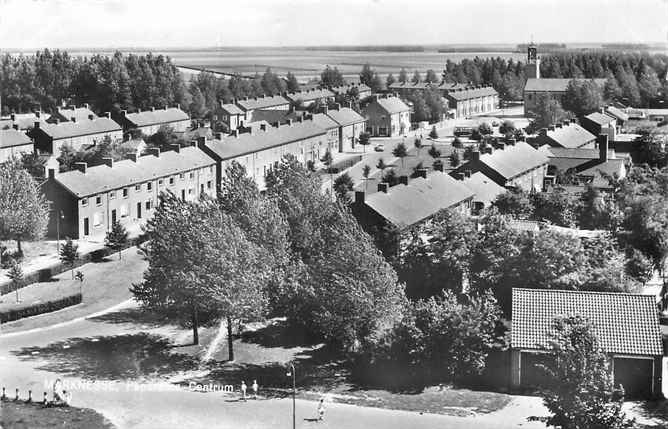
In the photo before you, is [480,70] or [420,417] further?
[480,70]

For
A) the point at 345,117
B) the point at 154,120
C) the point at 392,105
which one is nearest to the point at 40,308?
the point at 154,120

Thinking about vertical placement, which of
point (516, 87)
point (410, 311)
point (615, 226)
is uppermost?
point (516, 87)

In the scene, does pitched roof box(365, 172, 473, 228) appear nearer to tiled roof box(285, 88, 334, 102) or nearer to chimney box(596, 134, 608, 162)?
chimney box(596, 134, 608, 162)

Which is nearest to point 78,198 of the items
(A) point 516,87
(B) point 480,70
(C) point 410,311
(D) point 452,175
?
(D) point 452,175

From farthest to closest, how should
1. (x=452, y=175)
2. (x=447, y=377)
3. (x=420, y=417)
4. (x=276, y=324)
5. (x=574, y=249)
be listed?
(x=452, y=175), (x=276, y=324), (x=574, y=249), (x=447, y=377), (x=420, y=417)

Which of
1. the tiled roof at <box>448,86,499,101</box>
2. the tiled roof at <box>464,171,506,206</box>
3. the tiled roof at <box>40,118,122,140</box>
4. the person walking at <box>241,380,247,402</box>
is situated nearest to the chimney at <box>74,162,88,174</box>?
the tiled roof at <box>464,171,506,206</box>

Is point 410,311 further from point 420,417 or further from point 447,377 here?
point 420,417
